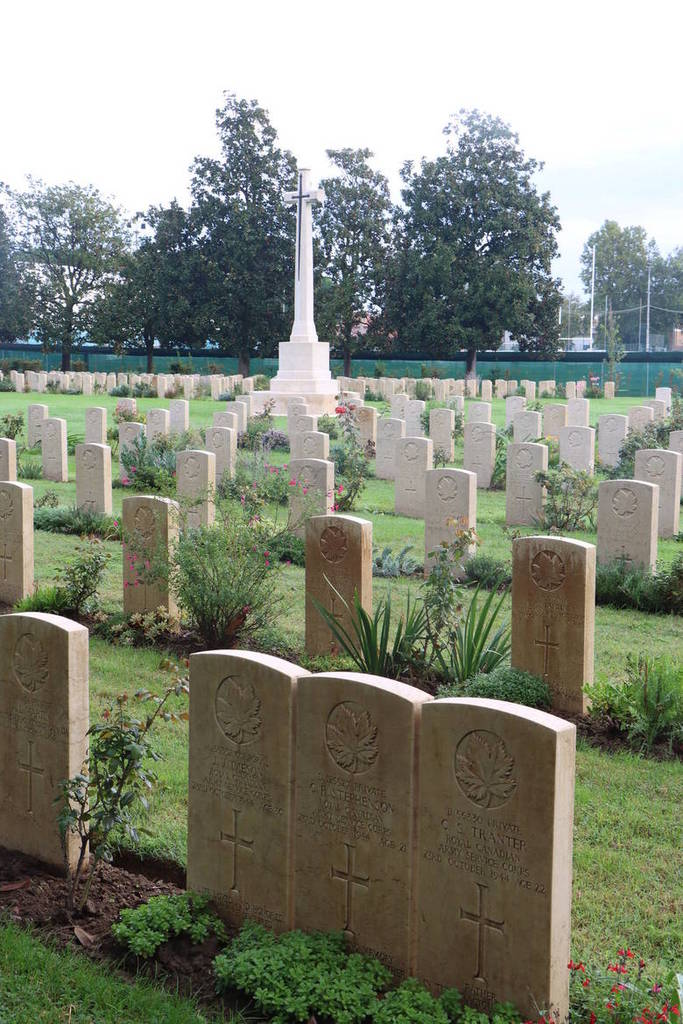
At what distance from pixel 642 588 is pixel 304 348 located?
2251cm

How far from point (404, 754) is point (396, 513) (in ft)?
35.7

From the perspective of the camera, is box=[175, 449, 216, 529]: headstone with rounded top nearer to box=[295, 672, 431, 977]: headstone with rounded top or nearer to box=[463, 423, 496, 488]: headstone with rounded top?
box=[463, 423, 496, 488]: headstone with rounded top

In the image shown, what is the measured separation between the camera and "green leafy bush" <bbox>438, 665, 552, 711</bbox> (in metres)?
6.48

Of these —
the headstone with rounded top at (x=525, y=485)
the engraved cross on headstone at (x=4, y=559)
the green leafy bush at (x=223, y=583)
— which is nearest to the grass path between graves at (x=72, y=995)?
the green leafy bush at (x=223, y=583)

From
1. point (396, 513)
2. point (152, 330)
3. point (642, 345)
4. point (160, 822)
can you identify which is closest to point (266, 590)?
point (160, 822)

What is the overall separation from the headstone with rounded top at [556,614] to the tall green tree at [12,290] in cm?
5355

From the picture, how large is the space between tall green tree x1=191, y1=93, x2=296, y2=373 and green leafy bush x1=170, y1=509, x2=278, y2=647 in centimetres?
4083

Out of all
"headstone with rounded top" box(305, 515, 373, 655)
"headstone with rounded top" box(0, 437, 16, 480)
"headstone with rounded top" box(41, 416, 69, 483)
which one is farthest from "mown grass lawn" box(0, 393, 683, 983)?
"headstone with rounded top" box(41, 416, 69, 483)

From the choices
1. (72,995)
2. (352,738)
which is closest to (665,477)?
(352,738)

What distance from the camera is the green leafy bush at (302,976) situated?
3.64 m

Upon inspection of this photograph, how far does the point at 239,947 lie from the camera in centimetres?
404

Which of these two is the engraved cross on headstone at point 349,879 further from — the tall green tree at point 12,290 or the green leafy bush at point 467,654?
the tall green tree at point 12,290

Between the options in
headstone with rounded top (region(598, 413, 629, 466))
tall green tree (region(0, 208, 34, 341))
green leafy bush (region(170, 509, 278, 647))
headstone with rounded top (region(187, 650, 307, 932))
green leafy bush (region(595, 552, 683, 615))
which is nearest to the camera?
headstone with rounded top (region(187, 650, 307, 932))

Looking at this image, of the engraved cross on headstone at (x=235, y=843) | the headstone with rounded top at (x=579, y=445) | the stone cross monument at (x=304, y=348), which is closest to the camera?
the engraved cross on headstone at (x=235, y=843)
